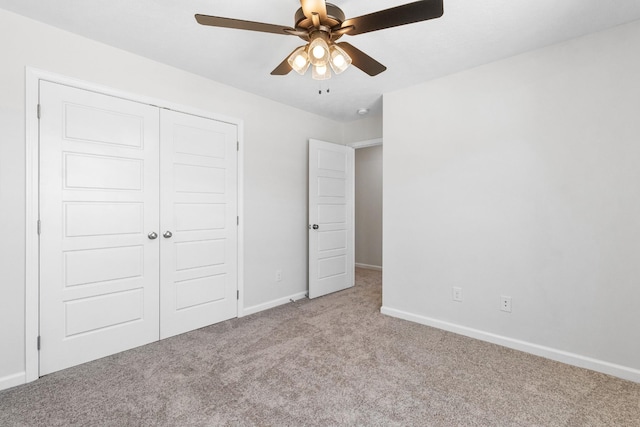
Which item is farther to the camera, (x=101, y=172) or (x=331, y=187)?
(x=331, y=187)

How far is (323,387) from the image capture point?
78.7 inches

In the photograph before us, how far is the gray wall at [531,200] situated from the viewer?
213 cm

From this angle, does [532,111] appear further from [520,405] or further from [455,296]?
[520,405]

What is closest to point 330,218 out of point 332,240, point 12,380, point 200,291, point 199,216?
point 332,240

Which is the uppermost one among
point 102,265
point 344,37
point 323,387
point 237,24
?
point 344,37

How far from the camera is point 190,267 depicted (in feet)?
9.64

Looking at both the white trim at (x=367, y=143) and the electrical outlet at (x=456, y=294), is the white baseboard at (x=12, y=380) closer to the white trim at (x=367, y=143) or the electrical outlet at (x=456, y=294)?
the electrical outlet at (x=456, y=294)

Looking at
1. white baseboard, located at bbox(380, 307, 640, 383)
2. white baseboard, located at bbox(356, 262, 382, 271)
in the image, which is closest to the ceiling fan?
white baseboard, located at bbox(380, 307, 640, 383)

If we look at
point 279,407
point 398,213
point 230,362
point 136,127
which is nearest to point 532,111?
point 398,213

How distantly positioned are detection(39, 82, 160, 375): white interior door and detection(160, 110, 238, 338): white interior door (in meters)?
0.12

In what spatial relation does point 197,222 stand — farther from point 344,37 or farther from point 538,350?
point 538,350

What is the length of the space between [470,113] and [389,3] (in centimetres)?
140

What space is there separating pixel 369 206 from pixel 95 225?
15.4ft

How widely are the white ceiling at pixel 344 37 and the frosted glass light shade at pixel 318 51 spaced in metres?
0.43
